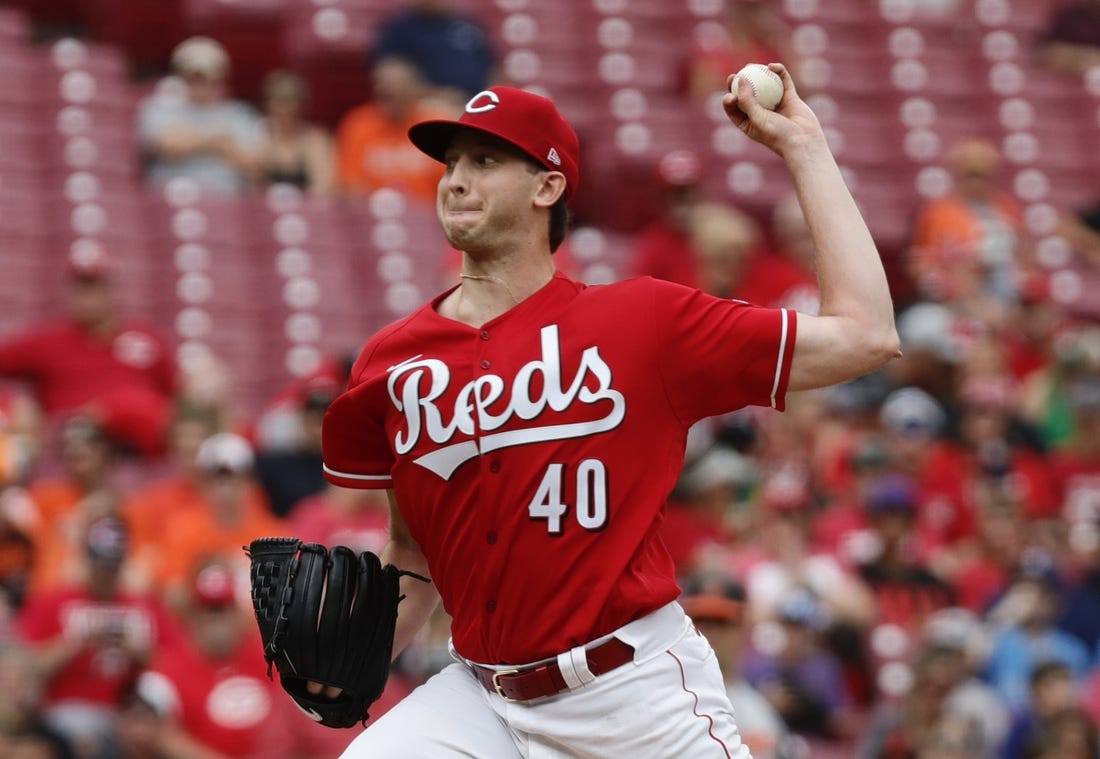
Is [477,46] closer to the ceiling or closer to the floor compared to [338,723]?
closer to the ceiling

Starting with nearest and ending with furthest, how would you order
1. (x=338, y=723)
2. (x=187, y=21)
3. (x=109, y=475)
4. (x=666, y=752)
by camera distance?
(x=666, y=752)
(x=338, y=723)
(x=109, y=475)
(x=187, y=21)

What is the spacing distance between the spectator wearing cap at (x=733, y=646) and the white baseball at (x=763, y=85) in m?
2.36

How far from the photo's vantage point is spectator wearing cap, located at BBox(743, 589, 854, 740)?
21.2 ft

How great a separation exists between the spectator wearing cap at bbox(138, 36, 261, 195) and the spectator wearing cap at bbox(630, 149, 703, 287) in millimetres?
2114

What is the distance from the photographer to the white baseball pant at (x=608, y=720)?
3.37 m

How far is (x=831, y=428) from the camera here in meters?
8.45

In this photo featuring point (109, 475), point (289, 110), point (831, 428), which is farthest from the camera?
point (289, 110)

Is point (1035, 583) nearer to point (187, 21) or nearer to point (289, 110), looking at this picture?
point (289, 110)

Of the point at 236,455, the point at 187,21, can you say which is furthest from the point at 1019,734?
the point at 187,21

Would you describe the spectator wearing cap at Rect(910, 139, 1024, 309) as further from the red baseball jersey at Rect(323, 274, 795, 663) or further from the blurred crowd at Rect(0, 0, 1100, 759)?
the red baseball jersey at Rect(323, 274, 795, 663)

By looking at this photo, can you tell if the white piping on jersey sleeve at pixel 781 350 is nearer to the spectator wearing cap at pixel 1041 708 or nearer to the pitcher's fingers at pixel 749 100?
the pitcher's fingers at pixel 749 100

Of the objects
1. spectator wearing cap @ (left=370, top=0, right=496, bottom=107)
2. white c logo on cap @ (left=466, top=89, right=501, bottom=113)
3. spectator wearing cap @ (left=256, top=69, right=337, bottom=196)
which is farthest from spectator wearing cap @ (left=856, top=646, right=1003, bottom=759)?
spectator wearing cap @ (left=370, top=0, right=496, bottom=107)

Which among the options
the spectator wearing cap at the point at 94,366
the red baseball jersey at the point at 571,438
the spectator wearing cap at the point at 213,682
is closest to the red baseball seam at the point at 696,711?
the red baseball jersey at the point at 571,438

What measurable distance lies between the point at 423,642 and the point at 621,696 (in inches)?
113
